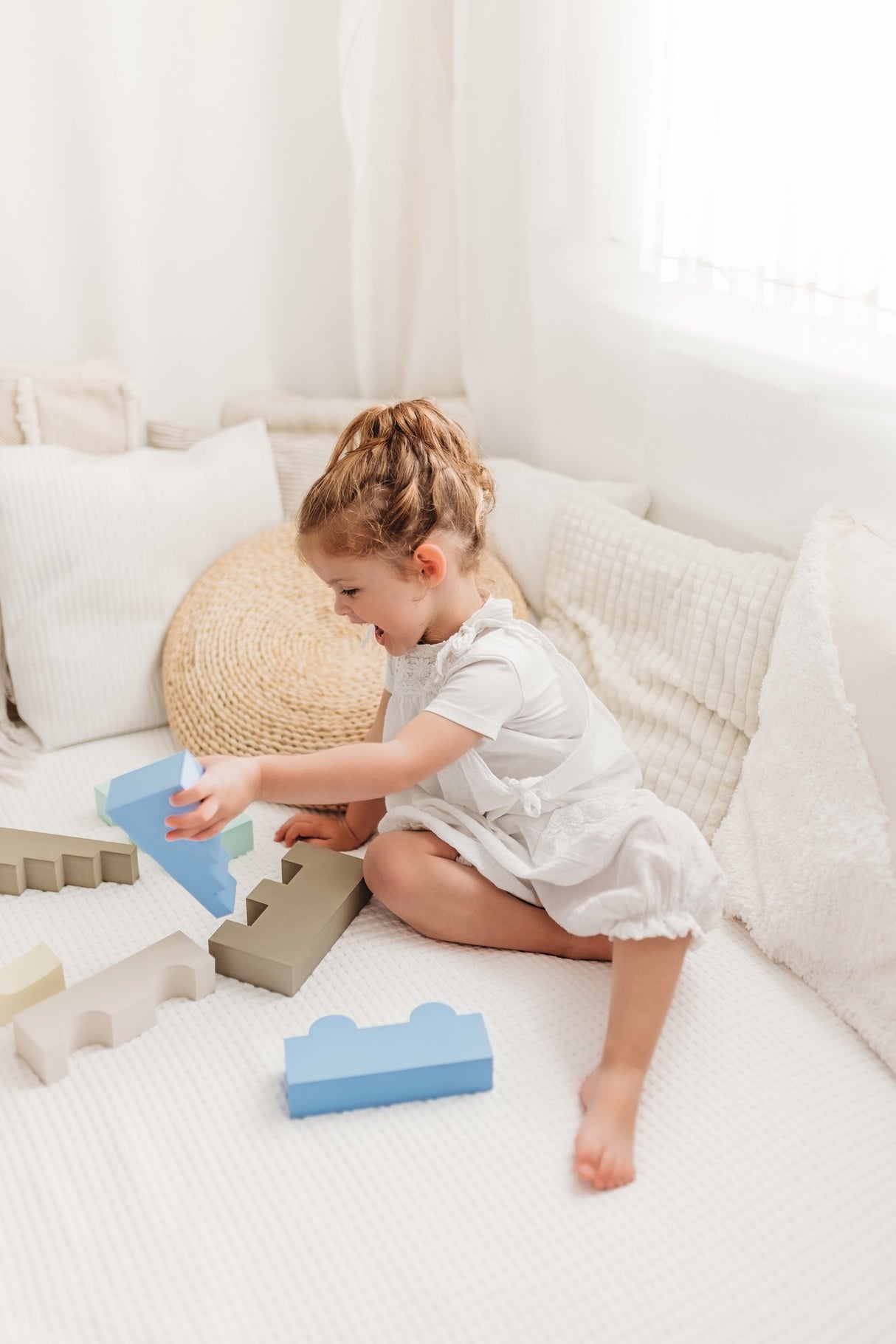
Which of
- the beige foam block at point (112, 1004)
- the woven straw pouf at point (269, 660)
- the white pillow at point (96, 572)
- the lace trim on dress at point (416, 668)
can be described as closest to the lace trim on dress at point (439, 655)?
the lace trim on dress at point (416, 668)

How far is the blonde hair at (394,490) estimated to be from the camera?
1037mm

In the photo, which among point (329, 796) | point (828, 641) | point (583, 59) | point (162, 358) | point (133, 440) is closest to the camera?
point (329, 796)

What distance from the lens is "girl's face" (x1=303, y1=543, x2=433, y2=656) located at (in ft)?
3.46

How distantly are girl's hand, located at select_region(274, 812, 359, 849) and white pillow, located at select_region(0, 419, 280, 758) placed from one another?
35cm

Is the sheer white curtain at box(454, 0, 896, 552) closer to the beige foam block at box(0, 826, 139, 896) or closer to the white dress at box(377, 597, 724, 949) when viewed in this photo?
the white dress at box(377, 597, 724, 949)

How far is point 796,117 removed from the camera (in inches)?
46.3

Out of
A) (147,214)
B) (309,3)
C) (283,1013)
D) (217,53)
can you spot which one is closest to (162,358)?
(147,214)

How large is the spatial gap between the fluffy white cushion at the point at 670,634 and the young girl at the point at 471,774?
0.11m

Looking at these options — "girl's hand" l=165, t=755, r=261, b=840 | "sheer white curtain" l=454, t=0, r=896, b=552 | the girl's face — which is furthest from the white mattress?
"sheer white curtain" l=454, t=0, r=896, b=552

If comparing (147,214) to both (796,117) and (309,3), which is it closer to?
(309,3)

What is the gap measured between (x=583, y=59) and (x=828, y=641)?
2.94 ft

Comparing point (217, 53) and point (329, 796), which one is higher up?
point (217, 53)

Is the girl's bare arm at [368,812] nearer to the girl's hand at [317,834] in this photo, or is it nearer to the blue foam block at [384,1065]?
the girl's hand at [317,834]

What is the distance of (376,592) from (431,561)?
0.06m
